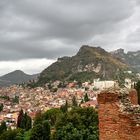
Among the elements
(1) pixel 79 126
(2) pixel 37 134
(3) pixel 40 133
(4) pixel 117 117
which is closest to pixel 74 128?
(1) pixel 79 126

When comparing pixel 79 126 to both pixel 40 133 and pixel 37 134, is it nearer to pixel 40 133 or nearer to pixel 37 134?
pixel 40 133

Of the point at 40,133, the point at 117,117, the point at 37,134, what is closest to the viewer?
the point at 117,117

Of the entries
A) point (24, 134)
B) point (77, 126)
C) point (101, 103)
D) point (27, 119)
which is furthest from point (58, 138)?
point (101, 103)

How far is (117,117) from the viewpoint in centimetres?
1248

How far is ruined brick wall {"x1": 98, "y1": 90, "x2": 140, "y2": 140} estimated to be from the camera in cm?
1222

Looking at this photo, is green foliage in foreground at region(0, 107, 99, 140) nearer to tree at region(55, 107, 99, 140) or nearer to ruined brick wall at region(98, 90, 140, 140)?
tree at region(55, 107, 99, 140)

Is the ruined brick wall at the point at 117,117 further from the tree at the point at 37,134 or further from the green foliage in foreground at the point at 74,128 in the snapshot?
the tree at the point at 37,134

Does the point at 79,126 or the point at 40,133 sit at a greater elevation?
the point at 79,126

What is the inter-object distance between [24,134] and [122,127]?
59.2 meters

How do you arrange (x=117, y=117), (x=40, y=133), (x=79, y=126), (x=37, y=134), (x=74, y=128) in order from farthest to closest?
(x=40, y=133), (x=37, y=134), (x=79, y=126), (x=74, y=128), (x=117, y=117)

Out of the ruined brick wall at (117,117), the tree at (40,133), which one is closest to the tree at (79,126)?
the tree at (40,133)

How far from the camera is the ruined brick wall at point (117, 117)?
481 inches

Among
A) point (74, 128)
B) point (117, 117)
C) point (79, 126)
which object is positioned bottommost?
point (74, 128)

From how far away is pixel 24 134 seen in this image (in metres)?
69.9
